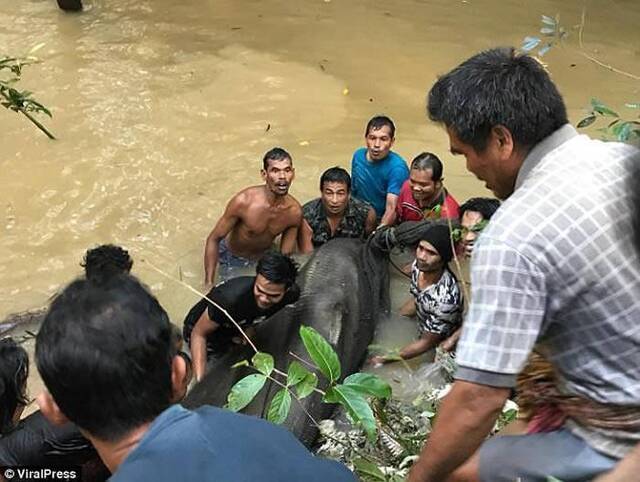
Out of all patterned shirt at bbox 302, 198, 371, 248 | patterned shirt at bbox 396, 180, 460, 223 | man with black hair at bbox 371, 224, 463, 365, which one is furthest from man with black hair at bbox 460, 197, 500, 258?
patterned shirt at bbox 302, 198, 371, 248

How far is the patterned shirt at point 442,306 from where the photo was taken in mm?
4641

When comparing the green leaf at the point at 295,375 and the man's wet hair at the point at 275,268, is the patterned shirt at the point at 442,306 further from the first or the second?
the green leaf at the point at 295,375

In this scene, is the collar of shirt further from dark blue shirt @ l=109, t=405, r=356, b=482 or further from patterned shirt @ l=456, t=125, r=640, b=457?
dark blue shirt @ l=109, t=405, r=356, b=482

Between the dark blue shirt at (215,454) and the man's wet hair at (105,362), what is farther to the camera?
the man's wet hair at (105,362)

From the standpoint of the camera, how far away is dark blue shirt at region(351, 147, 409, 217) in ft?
18.9

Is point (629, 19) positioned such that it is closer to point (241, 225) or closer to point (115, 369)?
point (241, 225)

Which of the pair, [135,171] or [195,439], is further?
[135,171]

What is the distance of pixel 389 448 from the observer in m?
2.88

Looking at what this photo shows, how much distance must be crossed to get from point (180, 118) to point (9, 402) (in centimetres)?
475

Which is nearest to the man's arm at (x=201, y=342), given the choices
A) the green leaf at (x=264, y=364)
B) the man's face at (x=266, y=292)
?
the man's face at (x=266, y=292)

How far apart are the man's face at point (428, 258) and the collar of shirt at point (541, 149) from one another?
2720 millimetres

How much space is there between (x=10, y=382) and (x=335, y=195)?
9.81ft

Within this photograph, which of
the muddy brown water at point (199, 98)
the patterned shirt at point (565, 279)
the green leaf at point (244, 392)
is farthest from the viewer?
the muddy brown water at point (199, 98)

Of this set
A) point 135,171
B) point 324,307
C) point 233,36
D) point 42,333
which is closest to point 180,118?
point 135,171
